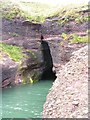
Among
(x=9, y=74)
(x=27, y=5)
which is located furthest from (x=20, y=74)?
(x=27, y=5)

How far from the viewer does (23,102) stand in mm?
20375

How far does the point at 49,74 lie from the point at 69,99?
28.6 m

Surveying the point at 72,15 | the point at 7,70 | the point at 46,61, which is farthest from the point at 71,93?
the point at 46,61

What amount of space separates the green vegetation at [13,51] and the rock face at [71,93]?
21501 mm

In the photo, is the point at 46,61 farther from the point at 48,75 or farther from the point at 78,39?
the point at 78,39

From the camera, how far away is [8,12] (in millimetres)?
33406

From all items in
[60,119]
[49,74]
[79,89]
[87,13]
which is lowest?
[49,74]

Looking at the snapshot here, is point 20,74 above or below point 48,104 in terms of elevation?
below

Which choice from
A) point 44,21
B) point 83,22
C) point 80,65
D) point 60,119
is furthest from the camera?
point 44,21

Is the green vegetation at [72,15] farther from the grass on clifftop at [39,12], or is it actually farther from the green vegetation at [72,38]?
the green vegetation at [72,38]

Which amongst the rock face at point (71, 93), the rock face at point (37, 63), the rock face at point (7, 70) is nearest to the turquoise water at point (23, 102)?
the rock face at point (7, 70)

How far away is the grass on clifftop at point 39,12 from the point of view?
2999 cm

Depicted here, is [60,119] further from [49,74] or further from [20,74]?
[49,74]

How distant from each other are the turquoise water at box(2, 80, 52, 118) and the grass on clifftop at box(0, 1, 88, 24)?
25.3ft
